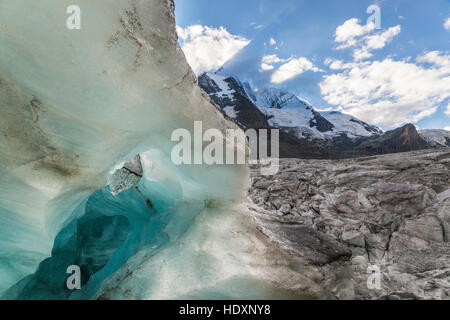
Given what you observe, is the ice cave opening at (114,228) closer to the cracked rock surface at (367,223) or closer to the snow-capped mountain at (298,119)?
the cracked rock surface at (367,223)

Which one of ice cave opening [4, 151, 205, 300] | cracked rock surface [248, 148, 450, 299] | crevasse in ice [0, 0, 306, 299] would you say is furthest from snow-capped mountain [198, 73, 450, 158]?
crevasse in ice [0, 0, 306, 299]

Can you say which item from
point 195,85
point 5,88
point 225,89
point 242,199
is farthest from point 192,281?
point 225,89

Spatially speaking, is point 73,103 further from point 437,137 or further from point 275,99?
point 275,99

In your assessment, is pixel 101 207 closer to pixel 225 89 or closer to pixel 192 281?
pixel 192 281

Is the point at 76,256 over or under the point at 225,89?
under

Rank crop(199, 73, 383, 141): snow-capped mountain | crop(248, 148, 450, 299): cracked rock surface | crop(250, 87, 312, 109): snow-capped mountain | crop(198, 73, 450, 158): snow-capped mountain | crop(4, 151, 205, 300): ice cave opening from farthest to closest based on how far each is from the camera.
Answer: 1. crop(250, 87, 312, 109): snow-capped mountain
2. crop(199, 73, 383, 141): snow-capped mountain
3. crop(198, 73, 450, 158): snow-capped mountain
4. crop(4, 151, 205, 300): ice cave opening
5. crop(248, 148, 450, 299): cracked rock surface

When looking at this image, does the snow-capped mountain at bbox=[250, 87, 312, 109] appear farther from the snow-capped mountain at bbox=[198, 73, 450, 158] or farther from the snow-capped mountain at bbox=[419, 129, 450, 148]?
the snow-capped mountain at bbox=[419, 129, 450, 148]
